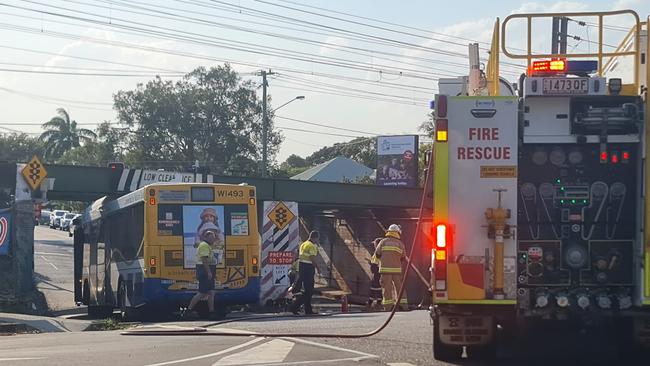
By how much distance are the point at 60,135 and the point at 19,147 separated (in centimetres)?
925

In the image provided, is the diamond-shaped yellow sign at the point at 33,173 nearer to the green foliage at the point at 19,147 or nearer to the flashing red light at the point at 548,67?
the flashing red light at the point at 548,67

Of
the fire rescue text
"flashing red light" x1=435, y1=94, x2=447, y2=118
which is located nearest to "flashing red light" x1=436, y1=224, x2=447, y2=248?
the fire rescue text

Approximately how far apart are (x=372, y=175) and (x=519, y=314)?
69.0 metres

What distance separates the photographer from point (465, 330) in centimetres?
961

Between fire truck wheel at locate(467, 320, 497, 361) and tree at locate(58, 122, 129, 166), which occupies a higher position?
tree at locate(58, 122, 129, 166)

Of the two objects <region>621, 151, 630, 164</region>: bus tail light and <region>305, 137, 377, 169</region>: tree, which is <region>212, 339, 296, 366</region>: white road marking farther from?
<region>305, 137, 377, 169</region>: tree

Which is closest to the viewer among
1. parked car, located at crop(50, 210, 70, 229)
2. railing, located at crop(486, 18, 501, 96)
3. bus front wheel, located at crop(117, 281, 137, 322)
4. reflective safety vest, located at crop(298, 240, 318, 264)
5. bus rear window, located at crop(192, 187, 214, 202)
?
railing, located at crop(486, 18, 501, 96)

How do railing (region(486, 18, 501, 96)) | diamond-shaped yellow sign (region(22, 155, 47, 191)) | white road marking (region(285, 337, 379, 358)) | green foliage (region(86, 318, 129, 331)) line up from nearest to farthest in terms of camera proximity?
railing (region(486, 18, 501, 96))
white road marking (region(285, 337, 379, 358))
green foliage (region(86, 318, 129, 331))
diamond-shaped yellow sign (region(22, 155, 47, 191))

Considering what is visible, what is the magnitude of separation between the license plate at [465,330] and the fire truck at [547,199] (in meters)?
0.07

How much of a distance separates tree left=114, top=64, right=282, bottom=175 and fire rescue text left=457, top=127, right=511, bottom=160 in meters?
69.5

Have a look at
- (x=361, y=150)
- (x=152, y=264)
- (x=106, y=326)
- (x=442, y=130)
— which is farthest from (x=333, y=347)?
(x=361, y=150)

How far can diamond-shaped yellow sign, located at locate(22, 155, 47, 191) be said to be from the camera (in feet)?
89.7

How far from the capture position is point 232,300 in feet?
66.7

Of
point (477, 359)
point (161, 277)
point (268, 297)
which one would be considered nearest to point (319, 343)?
point (477, 359)
